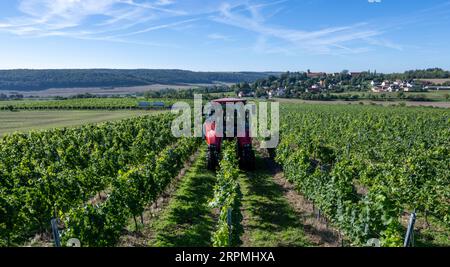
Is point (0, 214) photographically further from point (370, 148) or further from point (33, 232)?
point (370, 148)

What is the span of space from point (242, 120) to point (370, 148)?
7.14 meters

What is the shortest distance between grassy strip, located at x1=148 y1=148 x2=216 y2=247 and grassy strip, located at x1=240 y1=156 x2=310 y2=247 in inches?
42.9

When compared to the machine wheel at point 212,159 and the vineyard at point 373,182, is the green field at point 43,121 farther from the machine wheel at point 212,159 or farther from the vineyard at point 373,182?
the vineyard at point 373,182

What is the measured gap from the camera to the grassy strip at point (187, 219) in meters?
7.87

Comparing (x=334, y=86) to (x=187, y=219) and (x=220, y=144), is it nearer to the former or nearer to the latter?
(x=220, y=144)

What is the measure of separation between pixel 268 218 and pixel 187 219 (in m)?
2.21

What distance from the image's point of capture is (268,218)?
9156mm

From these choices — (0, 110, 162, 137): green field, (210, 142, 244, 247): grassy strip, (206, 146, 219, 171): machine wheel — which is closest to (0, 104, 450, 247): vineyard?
(210, 142, 244, 247): grassy strip

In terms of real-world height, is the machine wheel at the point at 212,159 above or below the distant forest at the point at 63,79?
below

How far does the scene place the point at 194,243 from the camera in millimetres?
7719

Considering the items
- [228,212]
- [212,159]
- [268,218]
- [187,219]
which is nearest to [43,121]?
[212,159]

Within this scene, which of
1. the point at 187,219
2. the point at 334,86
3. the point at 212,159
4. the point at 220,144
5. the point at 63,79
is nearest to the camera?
the point at 187,219

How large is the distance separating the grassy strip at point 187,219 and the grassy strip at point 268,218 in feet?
3.57

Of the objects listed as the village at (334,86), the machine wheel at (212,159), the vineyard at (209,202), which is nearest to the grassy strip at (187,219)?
the vineyard at (209,202)
